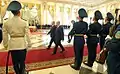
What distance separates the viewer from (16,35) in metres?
3.90

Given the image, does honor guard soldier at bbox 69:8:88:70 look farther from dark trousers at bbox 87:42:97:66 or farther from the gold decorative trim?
→ the gold decorative trim

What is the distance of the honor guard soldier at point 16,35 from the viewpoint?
3.85 meters

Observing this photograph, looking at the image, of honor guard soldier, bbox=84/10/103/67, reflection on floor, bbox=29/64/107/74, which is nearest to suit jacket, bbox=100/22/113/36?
honor guard soldier, bbox=84/10/103/67

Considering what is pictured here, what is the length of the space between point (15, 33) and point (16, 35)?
0.05 metres

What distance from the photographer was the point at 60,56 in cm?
721

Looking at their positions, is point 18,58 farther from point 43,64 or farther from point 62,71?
point 43,64

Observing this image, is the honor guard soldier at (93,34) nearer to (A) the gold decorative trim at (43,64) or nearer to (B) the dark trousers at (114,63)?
(A) the gold decorative trim at (43,64)

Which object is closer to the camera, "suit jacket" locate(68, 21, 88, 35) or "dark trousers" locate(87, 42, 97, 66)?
"suit jacket" locate(68, 21, 88, 35)

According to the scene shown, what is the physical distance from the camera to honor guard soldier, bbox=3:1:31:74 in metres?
3.85

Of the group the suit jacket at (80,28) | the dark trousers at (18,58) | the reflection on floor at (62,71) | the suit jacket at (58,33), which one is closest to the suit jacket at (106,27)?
the suit jacket at (80,28)

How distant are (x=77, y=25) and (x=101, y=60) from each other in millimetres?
1293

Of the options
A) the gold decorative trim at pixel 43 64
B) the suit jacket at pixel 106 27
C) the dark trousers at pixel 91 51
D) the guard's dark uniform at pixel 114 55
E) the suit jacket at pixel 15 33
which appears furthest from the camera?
the suit jacket at pixel 106 27

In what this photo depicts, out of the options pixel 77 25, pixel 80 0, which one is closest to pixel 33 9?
pixel 80 0

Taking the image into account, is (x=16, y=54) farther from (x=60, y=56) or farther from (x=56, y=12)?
(x=56, y=12)
